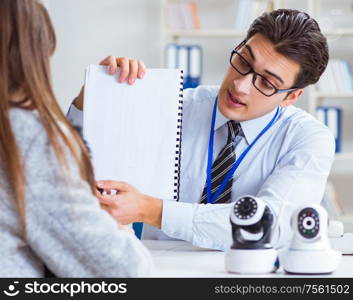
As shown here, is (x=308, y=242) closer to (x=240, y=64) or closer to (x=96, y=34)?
(x=240, y=64)

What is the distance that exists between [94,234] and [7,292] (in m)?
0.19

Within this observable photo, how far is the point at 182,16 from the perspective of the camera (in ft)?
14.9

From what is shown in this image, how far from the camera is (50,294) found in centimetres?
111

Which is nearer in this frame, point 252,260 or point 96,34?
point 252,260

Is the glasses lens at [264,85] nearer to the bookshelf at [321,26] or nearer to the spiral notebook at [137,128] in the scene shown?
the spiral notebook at [137,128]

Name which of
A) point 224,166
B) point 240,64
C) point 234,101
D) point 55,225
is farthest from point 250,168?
point 55,225

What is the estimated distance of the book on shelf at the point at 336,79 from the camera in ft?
14.5

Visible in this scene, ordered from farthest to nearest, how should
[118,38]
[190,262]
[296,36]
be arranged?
[118,38]
[296,36]
[190,262]

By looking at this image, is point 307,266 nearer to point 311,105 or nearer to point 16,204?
point 16,204

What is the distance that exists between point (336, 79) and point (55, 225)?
12.0 ft

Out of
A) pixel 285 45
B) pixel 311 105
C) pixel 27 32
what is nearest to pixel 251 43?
pixel 285 45

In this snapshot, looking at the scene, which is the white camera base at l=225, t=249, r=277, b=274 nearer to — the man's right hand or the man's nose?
the man's right hand

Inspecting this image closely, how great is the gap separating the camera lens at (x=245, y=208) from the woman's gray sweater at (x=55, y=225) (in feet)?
1.01

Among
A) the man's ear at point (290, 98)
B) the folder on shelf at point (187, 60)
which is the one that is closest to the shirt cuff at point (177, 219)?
the man's ear at point (290, 98)
